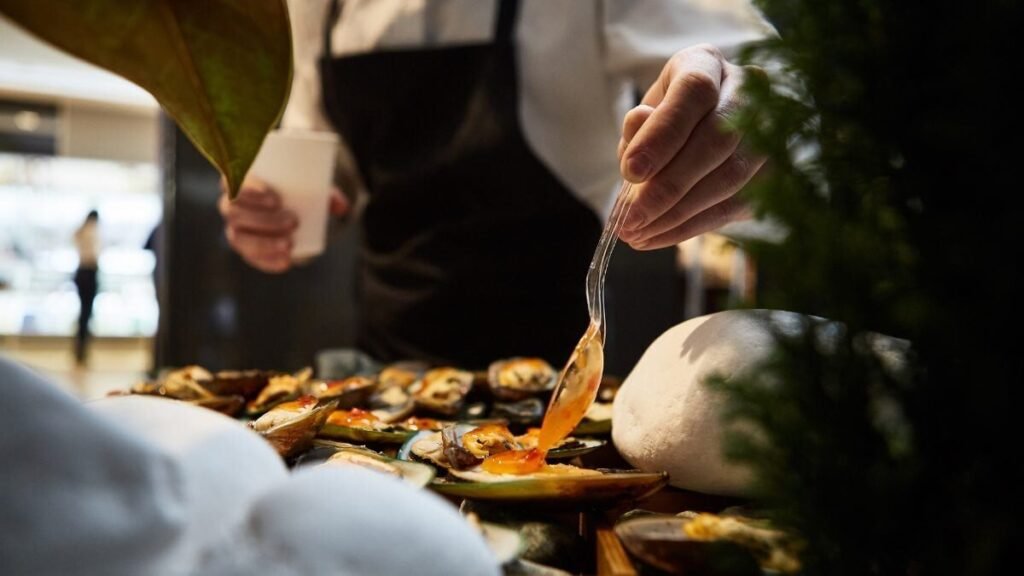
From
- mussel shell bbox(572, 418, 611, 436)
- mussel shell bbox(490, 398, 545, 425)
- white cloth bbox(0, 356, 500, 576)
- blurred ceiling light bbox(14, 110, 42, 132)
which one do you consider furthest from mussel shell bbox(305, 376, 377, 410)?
blurred ceiling light bbox(14, 110, 42, 132)

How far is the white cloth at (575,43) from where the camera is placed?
1.40 m

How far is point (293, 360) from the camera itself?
115 inches

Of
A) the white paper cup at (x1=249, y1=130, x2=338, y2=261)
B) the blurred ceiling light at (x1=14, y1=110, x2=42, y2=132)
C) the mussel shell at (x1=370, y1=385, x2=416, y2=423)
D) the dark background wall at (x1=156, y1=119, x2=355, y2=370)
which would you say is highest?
the white paper cup at (x1=249, y1=130, x2=338, y2=261)

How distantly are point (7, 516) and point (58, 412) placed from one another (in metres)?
0.05

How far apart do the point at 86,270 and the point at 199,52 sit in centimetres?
712

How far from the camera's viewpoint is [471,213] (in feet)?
4.97

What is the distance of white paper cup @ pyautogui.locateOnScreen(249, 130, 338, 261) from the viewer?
3.66ft

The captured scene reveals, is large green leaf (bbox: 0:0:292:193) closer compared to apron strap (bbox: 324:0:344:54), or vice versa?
large green leaf (bbox: 0:0:292:193)

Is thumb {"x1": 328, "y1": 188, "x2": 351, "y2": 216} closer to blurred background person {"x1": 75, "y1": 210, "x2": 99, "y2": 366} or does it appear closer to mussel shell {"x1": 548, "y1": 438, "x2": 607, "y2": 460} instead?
mussel shell {"x1": 548, "y1": 438, "x2": 607, "y2": 460}

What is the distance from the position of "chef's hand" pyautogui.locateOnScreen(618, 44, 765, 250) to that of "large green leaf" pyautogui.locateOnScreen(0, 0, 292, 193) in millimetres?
295

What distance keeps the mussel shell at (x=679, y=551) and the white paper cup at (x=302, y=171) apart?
2.70ft

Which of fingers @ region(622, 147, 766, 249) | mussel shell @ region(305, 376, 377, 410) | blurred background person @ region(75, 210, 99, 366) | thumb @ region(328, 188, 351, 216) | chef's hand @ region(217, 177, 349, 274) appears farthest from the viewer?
blurred background person @ region(75, 210, 99, 366)

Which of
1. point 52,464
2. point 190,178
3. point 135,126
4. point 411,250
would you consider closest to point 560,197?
point 411,250

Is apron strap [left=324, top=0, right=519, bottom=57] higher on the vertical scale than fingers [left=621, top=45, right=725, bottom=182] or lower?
higher
